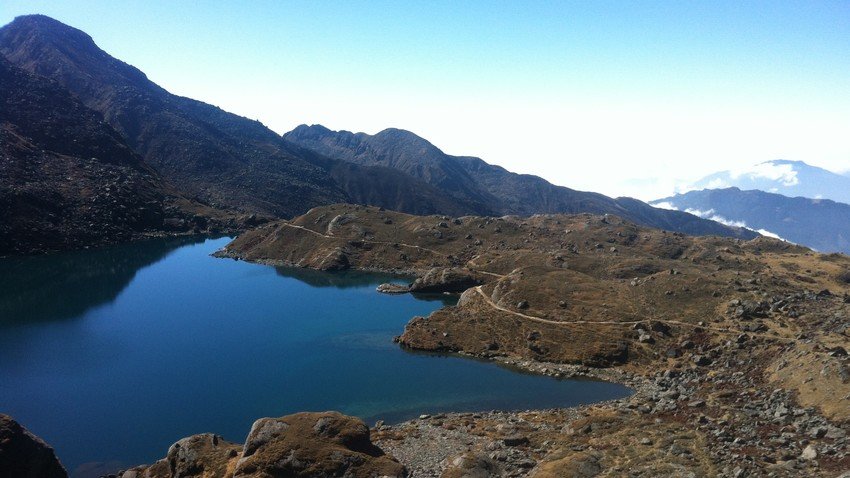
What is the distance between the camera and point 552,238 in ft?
544

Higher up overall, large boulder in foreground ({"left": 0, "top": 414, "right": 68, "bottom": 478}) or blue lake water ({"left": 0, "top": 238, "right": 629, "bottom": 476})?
large boulder in foreground ({"left": 0, "top": 414, "right": 68, "bottom": 478})

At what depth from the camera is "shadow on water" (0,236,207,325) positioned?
348 ft

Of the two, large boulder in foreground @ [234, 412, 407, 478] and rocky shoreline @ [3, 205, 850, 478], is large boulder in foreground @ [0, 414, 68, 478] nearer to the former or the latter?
rocky shoreline @ [3, 205, 850, 478]

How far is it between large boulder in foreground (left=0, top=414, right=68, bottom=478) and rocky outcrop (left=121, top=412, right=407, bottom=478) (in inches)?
278

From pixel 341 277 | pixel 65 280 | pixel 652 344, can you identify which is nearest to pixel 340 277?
pixel 341 277

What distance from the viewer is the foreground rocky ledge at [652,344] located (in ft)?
142

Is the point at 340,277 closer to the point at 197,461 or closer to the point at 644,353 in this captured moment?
the point at 644,353

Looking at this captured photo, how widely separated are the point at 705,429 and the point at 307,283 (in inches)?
4307

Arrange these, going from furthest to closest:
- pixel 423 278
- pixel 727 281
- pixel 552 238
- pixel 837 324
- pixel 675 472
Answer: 1. pixel 552 238
2. pixel 423 278
3. pixel 727 281
4. pixel 837 324
5. pixel 675 472

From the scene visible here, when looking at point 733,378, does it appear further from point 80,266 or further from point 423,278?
point 80,266

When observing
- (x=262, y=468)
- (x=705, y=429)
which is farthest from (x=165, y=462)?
(x=705, y=429)

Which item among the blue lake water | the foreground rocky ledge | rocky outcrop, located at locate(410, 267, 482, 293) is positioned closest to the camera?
the foreground rocky ledge

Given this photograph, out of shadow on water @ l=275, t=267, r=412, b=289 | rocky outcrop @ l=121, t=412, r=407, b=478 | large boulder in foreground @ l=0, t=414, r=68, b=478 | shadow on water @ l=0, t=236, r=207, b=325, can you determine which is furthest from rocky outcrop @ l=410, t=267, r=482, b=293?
large boulder in foreground @ l=0, t=414, r=68, b=478

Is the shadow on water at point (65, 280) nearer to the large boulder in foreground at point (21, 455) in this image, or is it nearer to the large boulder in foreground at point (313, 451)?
the large boulder in foreground at point (21, 455)
